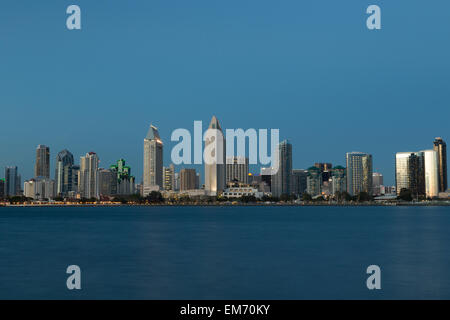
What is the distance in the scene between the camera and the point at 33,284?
34969 millimetres

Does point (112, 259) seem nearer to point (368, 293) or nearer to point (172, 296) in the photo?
point (172, 296)

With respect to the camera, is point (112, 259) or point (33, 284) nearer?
point (33, 284)

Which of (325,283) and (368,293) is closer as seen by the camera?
(368,293)

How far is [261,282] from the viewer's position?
35250mm

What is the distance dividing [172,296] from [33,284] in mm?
11387

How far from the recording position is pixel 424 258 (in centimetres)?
4953

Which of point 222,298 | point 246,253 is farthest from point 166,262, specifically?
point 222,298

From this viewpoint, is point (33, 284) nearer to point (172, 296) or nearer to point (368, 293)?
point (172, 296)

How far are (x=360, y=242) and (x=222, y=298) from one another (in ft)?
134
